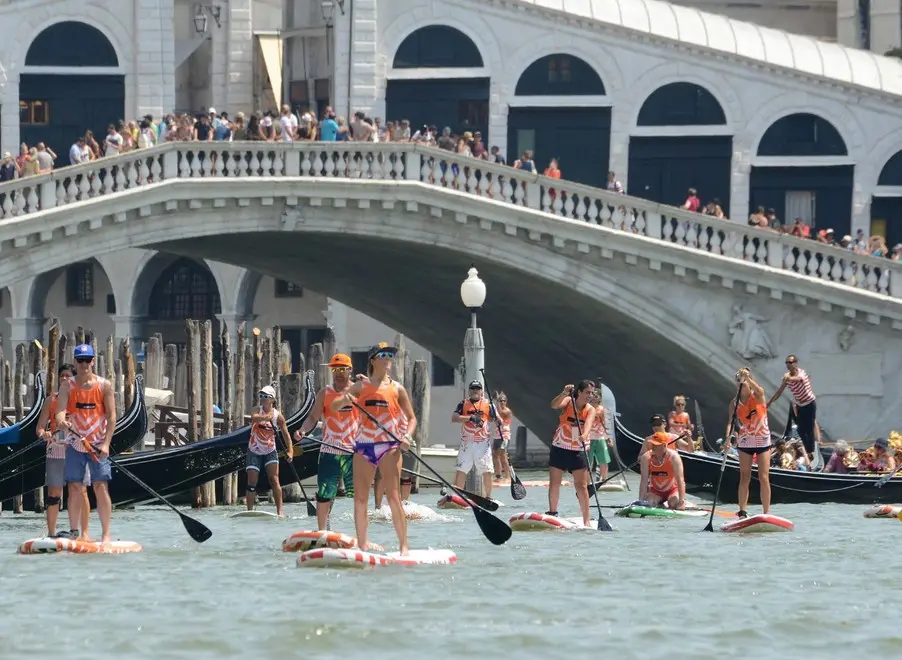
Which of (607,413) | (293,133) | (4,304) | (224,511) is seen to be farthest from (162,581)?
(4,304)

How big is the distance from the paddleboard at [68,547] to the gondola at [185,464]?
→ 17.8 ft

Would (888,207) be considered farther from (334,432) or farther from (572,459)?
(334,432)

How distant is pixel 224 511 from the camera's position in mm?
23062

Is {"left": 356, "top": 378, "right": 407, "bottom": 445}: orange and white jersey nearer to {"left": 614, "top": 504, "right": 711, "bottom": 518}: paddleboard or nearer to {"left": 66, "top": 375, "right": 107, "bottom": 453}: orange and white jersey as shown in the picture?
{"left": 66, "top": 375, "right": 107, "bottom": 453}: orange and white jersey

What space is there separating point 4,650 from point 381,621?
6.96ft

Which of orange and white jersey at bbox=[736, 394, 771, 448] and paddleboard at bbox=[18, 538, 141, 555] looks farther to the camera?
orange and white jersey at bbox=[736, 394, 771, 448]

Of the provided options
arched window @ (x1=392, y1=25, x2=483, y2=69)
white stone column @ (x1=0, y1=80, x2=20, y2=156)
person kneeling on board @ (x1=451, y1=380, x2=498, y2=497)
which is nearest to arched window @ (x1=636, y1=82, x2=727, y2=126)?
arched window @ (x1=392, y1=25, x2=483, y2=69)

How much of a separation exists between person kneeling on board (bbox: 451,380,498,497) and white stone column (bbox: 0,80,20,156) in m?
12.4

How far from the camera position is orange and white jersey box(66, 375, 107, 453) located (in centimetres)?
1600

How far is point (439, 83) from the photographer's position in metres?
34.0

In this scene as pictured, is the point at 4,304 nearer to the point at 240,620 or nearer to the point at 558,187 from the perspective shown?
the point at 558,187

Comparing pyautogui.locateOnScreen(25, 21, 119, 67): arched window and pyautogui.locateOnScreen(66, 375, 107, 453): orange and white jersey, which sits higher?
pyautogui.locateOnScreen(25, 21, 119, 67): arched window

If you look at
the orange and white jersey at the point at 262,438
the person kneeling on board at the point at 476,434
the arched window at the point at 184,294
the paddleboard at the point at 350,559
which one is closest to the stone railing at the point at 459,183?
the person kneeling on board at the point at 476,434

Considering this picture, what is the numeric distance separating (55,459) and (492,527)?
308cm
